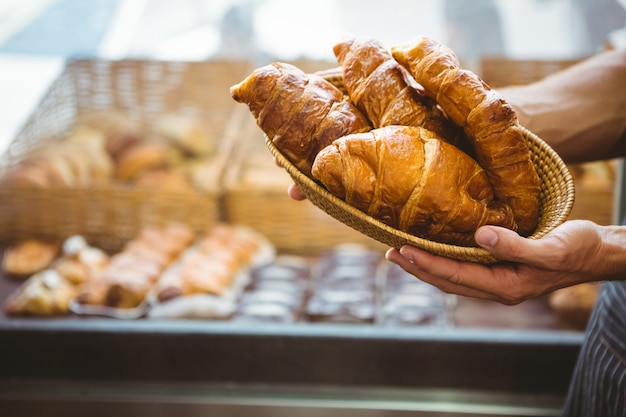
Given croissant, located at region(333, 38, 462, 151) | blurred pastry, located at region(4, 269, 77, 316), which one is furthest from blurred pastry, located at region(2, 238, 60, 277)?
croissant, located at region(333, 38, 462, 151)

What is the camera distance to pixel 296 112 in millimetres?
1384

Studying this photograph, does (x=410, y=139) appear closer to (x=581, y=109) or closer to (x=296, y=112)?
(x=296, y=112)

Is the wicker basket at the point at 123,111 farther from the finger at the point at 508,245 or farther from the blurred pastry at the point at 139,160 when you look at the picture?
the finger at the point at 508,245

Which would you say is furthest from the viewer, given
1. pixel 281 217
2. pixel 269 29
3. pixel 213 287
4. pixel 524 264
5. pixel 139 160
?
pixel 269 29

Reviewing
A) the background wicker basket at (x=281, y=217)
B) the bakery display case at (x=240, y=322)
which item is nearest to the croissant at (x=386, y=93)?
the bakery display case at (x=240, y=322)

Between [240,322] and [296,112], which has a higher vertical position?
[296,112]

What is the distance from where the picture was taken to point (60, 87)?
3.48 meters

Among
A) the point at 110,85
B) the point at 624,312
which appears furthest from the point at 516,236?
the point at 110,85

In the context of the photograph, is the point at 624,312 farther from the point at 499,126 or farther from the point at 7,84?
the point at 7,84

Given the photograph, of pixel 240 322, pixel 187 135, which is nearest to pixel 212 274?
pixel 240 322

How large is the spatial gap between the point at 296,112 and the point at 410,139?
26 cm

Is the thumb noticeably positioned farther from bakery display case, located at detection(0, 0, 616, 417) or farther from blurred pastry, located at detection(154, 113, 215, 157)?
blurred pastry, located at detection(154, 113, 215, 157)

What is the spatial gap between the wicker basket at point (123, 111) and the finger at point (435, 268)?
5.58 ft

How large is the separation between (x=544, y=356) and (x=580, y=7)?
1.99 metres
